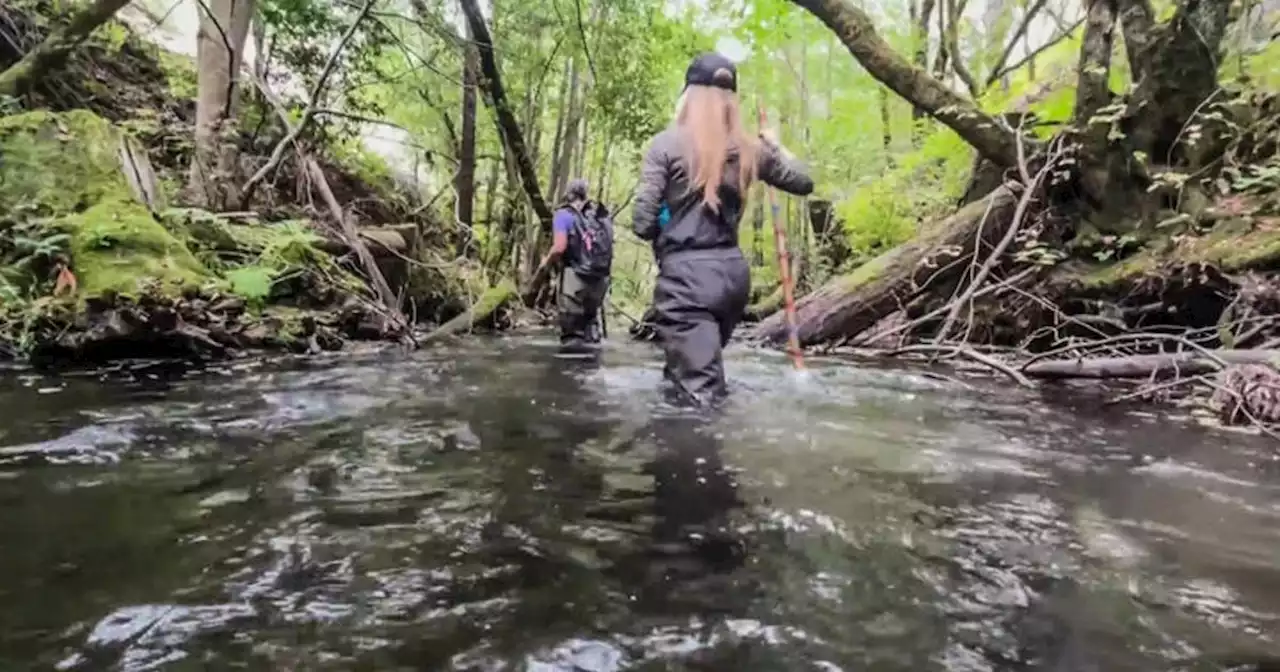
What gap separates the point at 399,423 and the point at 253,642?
2.75 metres

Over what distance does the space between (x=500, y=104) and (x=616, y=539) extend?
403 inches

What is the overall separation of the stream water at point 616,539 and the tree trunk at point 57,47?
16.6 feet

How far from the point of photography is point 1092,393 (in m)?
6.26

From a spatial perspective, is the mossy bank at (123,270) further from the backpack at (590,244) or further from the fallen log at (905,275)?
the fallen log at (905,275)

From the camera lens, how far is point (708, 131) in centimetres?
482

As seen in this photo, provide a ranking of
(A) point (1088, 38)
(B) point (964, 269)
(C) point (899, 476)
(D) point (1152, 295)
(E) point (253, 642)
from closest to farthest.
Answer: (E) point (253, 642) → (C) point (899, 476) → (D) point (1152, 295) → (A) point (1088, 38) → (B) point (964, 269)

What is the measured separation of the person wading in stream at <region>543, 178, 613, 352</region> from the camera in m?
10.2

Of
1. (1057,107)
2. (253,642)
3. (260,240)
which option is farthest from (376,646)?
(1057,107)

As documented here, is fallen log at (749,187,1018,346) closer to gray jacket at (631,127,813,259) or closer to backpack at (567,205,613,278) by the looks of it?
backpack at (567,205,613,278)

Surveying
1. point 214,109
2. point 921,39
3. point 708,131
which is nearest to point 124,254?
point 214,109

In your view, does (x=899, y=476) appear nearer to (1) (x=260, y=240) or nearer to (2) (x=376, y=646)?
(2) (x=376, y=646)

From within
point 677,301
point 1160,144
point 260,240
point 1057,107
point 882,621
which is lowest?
point 882,621

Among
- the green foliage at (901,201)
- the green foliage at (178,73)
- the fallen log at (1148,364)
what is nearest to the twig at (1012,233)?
the fallen log at (1148,364)

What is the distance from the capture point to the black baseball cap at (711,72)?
480 centimetres
